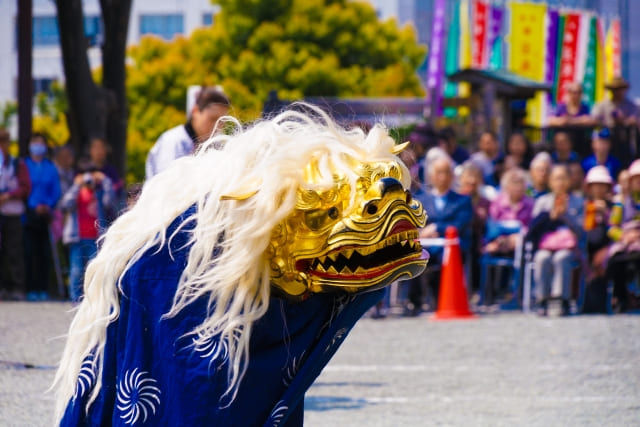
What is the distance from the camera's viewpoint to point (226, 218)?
3.00 meters

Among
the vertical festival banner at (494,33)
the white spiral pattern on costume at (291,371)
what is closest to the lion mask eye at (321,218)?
the white spiral pattern on costume at (291,371)

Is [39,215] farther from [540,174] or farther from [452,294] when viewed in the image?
[540,174]

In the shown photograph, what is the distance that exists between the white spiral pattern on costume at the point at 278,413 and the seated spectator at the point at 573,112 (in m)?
11.7

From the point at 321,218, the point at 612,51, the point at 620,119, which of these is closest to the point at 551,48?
the point at 612,51

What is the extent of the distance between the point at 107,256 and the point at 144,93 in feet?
120

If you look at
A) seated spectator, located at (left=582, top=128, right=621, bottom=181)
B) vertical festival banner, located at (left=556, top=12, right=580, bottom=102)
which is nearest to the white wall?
vertical festival banner, located at (left=556, top=12, right=580, bottom=102)

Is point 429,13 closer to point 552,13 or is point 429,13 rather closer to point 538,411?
point 552,13

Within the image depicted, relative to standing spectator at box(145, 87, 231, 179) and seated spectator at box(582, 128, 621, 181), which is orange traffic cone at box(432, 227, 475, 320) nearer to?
seated spectator at box(582, 128, 621, 181)

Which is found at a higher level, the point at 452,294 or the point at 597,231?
the point at 597,231

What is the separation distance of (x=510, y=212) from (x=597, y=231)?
909mm

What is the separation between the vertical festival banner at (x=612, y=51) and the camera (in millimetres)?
32406

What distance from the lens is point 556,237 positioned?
11547 mm

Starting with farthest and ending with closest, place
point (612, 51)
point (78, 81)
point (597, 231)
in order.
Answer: point (612, 51) → point (78, 81) → point (597, 231)

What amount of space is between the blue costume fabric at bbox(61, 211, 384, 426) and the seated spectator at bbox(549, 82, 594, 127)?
11.5m
